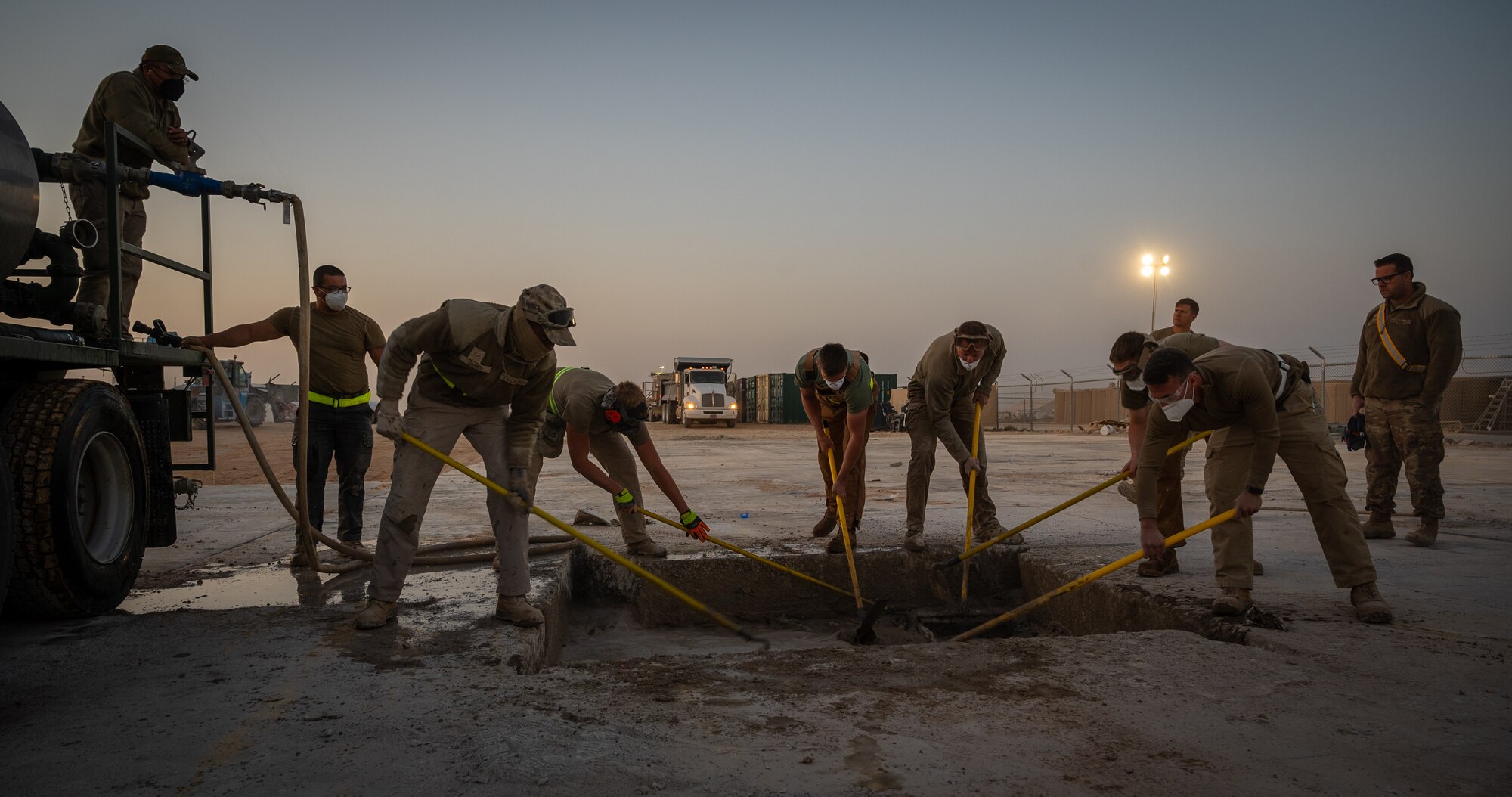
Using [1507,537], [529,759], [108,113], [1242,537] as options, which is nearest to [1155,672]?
[1242,537]

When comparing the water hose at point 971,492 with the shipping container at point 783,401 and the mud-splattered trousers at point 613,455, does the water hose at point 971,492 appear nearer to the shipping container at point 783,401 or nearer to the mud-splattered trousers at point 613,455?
the mud-splattered trousers at point 613,455

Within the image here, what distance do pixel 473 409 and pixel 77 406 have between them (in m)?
1.63

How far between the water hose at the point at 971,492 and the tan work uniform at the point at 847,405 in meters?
0.77

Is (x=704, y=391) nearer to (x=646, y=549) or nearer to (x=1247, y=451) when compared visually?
(x=646, y=549)

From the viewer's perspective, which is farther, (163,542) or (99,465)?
(163,542)

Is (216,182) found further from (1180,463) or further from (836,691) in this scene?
(1180,463)

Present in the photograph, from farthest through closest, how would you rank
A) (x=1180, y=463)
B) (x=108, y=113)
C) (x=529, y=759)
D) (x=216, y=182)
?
(x=1180, y=463) → (x=216, y=182) → (x=108, y=113) → (x=529, y=759)

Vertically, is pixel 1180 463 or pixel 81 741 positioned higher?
pixel 1180 463

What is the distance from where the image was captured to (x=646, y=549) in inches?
220

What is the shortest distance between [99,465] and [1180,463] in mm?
6119

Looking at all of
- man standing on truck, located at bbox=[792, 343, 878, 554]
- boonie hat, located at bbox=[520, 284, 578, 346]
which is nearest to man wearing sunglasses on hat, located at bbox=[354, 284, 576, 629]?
boonie hat, located at bbox=[520, 284, 578, 346]

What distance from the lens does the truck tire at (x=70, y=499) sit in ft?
11.4

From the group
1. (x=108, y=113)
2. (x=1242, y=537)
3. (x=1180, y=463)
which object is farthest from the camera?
(x=1180, y=463)

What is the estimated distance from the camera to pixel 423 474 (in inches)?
156
